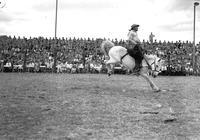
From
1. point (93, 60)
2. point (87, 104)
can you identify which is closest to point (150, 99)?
point (87, 104)

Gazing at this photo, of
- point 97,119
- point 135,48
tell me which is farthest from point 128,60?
point 97,119

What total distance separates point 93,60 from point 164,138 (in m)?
24.1

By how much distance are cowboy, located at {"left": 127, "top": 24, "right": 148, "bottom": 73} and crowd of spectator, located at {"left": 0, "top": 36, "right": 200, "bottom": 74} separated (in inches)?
635

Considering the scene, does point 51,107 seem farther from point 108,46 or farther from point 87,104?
point 108,46

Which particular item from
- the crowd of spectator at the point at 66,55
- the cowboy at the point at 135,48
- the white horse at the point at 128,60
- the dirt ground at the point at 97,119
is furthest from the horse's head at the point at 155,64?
the crowd of spectator at the point at 66,55

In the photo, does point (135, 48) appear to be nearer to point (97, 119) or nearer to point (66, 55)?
point (97, 119)

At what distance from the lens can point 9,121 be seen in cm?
645

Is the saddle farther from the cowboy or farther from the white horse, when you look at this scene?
the white horse

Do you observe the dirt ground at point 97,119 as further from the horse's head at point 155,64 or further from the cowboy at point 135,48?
the horse's head at point 155,64

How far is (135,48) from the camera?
12234 millimetres

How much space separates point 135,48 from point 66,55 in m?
17.8

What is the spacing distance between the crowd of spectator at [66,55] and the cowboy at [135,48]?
52.9 ft

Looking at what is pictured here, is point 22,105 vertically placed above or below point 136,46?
below

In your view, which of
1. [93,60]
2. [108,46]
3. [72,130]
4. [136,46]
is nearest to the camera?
[72,130]
